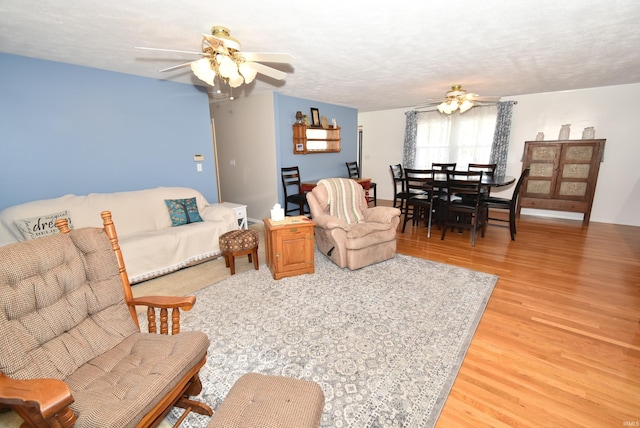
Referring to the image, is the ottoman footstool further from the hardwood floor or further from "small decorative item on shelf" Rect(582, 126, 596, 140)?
"small decorative item on shelf" Rect(582, 126, 596, 140)

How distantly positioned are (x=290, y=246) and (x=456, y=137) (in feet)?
16.6

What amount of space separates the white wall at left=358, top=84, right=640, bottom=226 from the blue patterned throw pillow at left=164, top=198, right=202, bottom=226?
5981mm

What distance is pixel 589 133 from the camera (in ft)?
16.1

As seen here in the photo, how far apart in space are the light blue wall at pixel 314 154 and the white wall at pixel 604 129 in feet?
10.7

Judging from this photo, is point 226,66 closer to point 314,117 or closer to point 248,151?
point 248,151

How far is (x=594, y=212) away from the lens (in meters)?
5.18

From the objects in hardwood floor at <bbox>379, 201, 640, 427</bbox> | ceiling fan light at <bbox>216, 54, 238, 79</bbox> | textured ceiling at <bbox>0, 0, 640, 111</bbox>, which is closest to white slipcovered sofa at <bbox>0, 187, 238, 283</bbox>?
textured ceiling at <bbox>0, 0, 640, 111</bbox>

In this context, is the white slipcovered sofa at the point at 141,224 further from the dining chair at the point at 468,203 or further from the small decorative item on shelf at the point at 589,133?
the small decorative item on shelf at the point at 589,133

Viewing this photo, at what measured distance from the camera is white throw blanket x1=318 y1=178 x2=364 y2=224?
3.60m

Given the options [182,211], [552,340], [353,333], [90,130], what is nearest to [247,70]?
[182,211]

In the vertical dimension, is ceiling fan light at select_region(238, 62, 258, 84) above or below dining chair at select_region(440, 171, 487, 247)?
above

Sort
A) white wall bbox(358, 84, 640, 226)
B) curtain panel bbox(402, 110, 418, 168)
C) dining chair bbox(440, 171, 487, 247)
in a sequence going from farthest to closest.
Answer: curtain panel bbox(402, 110, 418, 168) → white wall bbox(358, 84, 640, 226) → dining chair bbox(440, 171, 487, 247)

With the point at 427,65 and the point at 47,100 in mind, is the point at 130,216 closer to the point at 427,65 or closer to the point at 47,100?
the point at 47,100

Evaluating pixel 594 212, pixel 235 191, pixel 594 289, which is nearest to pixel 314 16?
pixel 594 289
